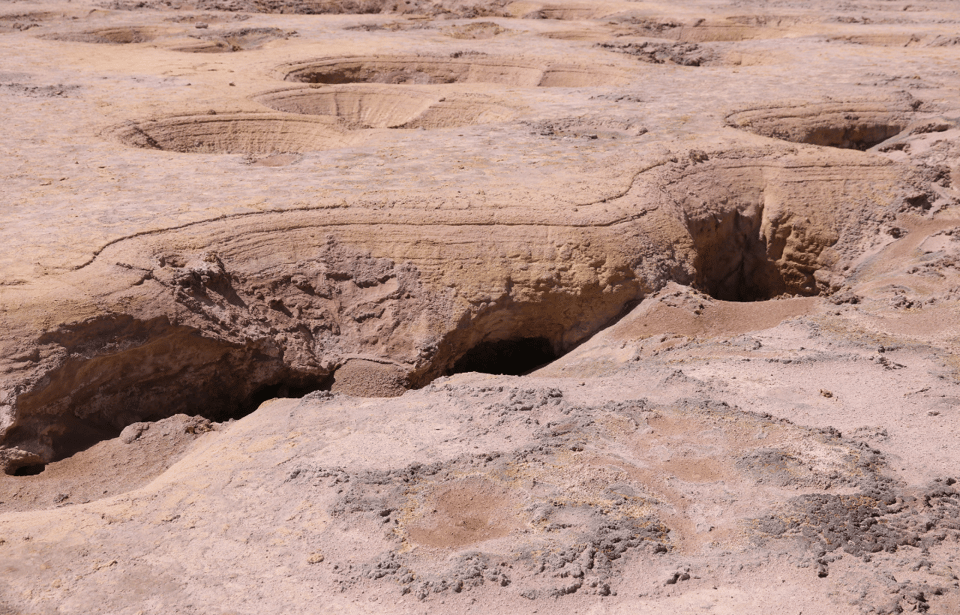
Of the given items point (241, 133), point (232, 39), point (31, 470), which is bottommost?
point (31, 470)

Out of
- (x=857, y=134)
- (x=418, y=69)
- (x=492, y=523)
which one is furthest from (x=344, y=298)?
(x=418, y=69)

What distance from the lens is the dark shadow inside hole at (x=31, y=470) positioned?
4703mm

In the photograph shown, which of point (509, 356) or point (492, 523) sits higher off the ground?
point (492, 523)

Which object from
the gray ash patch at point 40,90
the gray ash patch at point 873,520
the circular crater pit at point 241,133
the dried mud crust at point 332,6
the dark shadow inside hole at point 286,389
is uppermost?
the dried mud crust at point 332,6

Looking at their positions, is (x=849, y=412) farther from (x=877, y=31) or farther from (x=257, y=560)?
(x=877, y=31)

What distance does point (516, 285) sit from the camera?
5.85 meters

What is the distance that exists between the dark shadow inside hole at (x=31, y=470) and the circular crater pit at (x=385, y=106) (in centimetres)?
535

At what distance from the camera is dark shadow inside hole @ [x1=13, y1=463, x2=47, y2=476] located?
4703 mm

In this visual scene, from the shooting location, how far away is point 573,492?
11.8 feet

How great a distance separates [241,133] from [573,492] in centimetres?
656

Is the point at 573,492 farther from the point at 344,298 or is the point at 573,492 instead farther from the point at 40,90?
the point at 40,90

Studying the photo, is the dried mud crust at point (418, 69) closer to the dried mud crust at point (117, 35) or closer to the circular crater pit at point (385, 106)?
the circular crater pit at point (385, 106)

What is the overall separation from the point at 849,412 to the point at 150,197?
4990mm

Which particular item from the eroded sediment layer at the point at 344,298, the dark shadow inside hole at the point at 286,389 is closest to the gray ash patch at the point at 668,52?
the eroded sediment layer at the point at 344,298
